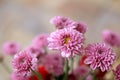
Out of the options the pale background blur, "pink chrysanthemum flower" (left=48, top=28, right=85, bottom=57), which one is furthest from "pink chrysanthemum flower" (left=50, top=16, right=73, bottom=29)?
the pale background blur

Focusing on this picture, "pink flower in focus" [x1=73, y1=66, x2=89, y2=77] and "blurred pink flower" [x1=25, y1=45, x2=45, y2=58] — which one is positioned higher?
"blurred pink flower" [x1=25, y1=45, x2=45, y2=58]

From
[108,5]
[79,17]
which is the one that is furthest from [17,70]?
[108,5]

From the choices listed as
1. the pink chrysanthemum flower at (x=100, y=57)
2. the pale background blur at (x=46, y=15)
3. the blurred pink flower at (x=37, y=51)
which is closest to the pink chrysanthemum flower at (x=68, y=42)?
the pink chrysanthemum flower at (x=100, y=57)

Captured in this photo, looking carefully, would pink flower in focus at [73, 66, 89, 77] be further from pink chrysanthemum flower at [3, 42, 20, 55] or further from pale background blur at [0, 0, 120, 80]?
pale background blur at [0, 0, 120, 80]

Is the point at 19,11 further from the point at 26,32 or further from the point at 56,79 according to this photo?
the point at 56,79

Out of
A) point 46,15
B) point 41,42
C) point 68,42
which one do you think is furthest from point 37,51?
point 46,15

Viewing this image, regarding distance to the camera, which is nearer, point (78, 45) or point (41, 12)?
point (78, 45)

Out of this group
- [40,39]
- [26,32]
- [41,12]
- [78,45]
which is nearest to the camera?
[78,45]
